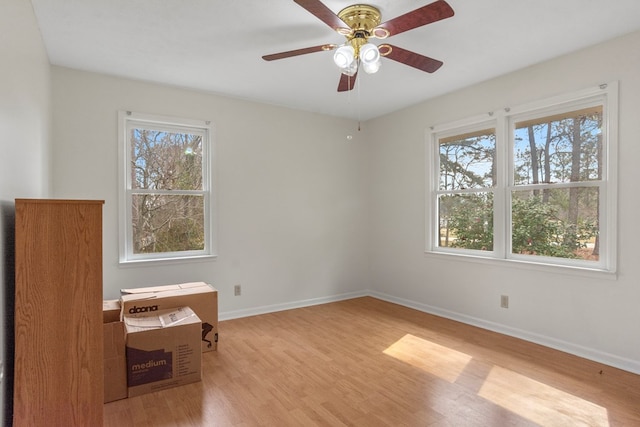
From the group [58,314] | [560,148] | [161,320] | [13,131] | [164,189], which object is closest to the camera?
[58,314]

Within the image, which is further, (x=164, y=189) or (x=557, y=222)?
(x=164, y=189)

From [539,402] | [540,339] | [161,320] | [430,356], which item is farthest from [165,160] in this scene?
[540,339]

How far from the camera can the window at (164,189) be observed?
11.7 feet

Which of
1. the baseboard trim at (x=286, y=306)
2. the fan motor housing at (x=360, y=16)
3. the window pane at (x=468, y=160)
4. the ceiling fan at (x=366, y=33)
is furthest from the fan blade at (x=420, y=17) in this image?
the baseboard trim at (x=286, y=306)

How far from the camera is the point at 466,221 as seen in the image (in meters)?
4.01

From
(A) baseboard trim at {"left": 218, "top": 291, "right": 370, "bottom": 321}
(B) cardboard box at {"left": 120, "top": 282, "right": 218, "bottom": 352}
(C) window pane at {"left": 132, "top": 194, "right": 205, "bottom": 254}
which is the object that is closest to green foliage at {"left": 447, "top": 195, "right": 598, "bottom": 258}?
(A) baseboard trim at {"left": 218, "top": 291, "right": 370, "bottom": 321}

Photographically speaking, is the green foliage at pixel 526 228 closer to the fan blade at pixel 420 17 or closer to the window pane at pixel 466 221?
the window pane at pixel 466 221

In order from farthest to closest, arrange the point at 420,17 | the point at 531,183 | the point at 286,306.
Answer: the point at 286,306 → the point at 531,183 → the point at 420,17

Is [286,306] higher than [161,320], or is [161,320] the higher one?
[161,320]

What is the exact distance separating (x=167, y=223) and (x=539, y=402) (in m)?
3.53

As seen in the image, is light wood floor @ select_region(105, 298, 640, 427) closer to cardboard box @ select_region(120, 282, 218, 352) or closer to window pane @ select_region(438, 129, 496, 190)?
cardboard box @ select_region(120, 282, 218, 352)

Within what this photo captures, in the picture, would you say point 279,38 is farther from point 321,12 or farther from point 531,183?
point 531,183

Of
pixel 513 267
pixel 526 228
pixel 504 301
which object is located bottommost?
pixel 504 301

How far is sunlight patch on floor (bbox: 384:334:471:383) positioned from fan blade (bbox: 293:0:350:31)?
2.45 meters
